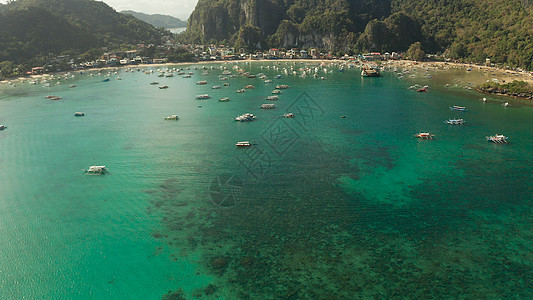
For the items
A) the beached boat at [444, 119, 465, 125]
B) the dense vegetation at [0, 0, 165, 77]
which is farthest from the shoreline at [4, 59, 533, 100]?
the beached boat at [444, 119, 465, 125]

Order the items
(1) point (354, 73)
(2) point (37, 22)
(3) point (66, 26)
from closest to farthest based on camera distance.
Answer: (1) point (354, 73) < (2) point (37, 22) < (3) point (66, 26)

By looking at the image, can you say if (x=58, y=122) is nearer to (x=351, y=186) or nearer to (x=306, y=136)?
(x=306, y=136)

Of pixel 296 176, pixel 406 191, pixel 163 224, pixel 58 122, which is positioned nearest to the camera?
pixel 163 224

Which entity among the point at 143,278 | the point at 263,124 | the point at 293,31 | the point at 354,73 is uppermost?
the point at 293,31

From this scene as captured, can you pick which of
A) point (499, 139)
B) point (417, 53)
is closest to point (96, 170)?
point (499, 139)

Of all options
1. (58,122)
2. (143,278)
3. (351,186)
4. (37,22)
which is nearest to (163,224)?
(143,278)

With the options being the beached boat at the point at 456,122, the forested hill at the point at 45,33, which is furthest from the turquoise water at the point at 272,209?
the forested hill at the point at 45,33
